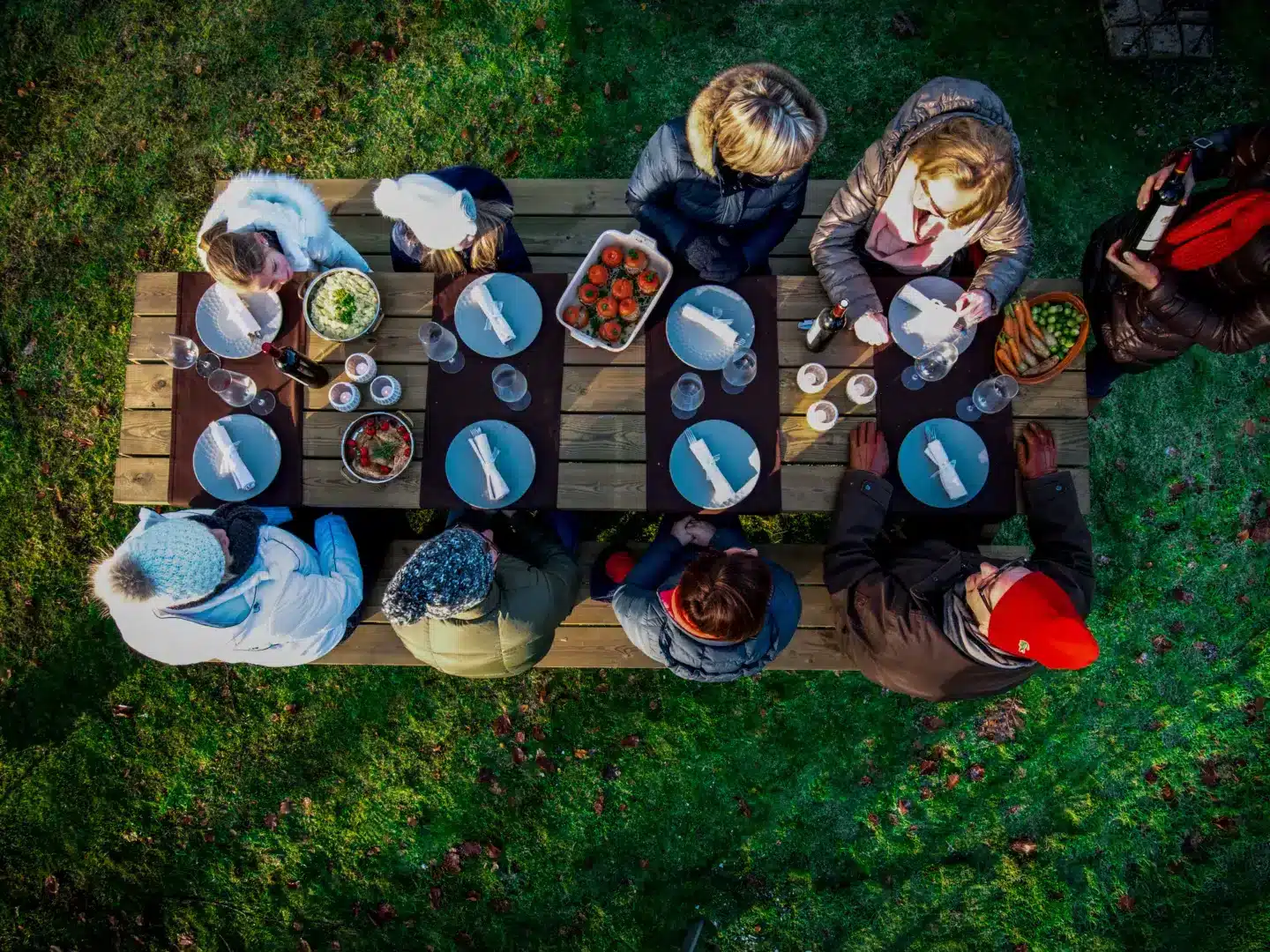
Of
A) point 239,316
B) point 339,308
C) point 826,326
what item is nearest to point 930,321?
point 826,326

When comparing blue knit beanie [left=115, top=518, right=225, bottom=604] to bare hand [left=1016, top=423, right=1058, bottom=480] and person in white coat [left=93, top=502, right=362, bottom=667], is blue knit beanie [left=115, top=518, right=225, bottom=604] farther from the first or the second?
bare hand [left=1016, top=423, right=1058, bottom=480]

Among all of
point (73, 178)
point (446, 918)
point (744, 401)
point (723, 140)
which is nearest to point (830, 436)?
point (744, 401)

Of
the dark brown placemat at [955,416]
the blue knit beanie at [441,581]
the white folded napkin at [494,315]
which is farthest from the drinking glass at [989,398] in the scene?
the blue knit beanie at [441,581]

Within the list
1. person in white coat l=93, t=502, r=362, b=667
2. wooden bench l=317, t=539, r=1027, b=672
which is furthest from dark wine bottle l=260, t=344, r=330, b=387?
wooden bench l=317, t=539, r=1027, b=672

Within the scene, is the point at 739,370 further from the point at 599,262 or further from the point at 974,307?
the point at 974,307

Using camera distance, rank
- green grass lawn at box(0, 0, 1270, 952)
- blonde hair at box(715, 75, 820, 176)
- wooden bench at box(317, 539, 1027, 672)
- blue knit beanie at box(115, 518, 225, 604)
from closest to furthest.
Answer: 1. blue knit beanie at box(115, 518, 225, 604)
2. blonde hair at box(715, 75, 820, 176)
3. wooden bench at box(317, 539, 1027, 672)
4. green grass lawn at box(0, 0, 1270, 952)
